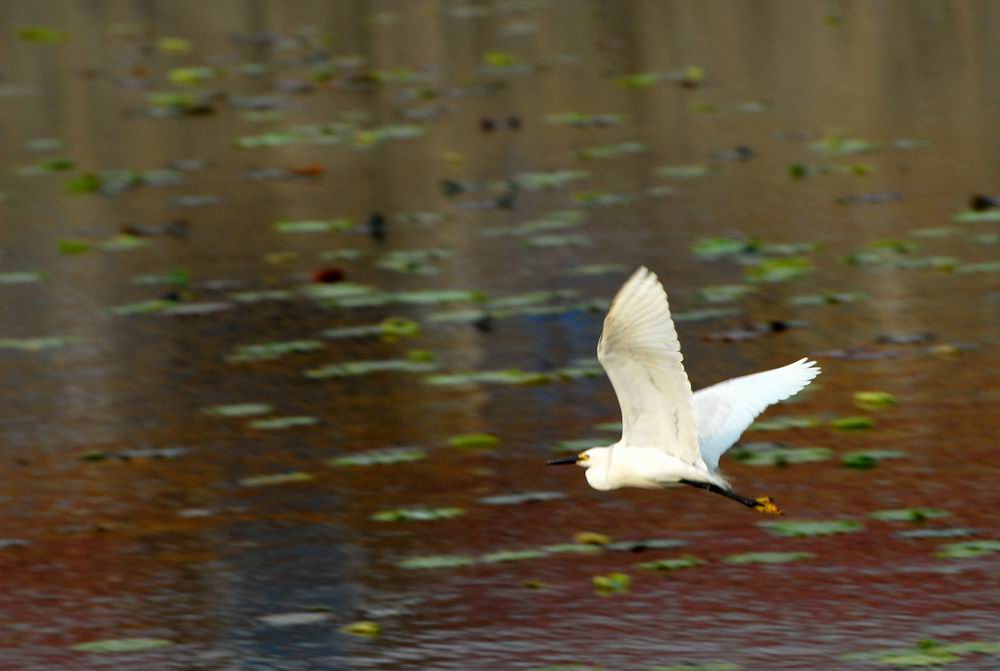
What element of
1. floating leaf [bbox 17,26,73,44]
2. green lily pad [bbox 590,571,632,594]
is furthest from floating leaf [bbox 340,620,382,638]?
floating leaf [bbox 17,26,73,44]

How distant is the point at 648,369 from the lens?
6.08m

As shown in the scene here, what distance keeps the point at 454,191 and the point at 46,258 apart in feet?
8.68

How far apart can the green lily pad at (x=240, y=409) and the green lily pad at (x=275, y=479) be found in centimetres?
86

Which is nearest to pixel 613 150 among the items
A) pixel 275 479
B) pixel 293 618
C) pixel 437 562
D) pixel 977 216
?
pixel 977 216

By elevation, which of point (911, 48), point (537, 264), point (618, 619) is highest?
point (911, 48)

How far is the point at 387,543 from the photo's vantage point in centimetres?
725

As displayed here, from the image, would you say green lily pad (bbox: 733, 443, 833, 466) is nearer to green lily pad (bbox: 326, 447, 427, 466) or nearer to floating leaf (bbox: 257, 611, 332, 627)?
green lily pad (bbox: 326, 447, 427, 466)

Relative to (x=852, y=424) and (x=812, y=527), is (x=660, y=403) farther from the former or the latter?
(x=852, y=424)

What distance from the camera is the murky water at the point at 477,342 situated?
658cm

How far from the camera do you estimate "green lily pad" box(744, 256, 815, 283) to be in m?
10.6

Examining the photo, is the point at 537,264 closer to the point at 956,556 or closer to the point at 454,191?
the point at 454,191

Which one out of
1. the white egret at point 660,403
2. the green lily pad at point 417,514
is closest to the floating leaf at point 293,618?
the green lily pad at point 417,514

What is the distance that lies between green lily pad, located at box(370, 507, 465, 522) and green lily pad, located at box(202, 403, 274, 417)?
149 centimetres

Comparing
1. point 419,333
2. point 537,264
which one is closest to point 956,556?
point 419,333
